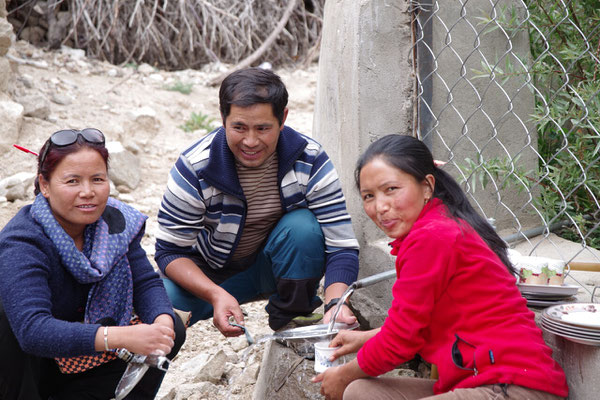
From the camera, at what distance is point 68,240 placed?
2041mm

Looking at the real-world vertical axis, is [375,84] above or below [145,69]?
above

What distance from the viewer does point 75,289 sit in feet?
7.02

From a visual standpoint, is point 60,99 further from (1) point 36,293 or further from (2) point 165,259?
(1) point 36,293

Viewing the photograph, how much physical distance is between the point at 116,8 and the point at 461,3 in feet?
16.3

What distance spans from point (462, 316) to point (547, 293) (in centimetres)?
38

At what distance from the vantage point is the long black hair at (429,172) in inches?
72.4

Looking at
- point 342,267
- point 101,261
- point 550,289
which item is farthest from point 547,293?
point 101,261

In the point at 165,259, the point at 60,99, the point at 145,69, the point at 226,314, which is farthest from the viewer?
the point at 145,69

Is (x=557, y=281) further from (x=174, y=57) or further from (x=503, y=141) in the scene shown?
(x=174, y=57)

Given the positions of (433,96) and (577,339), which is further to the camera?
(433,96)

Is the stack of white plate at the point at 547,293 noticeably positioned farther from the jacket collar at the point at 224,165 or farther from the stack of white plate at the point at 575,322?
the jacket collar at the point at 224,165

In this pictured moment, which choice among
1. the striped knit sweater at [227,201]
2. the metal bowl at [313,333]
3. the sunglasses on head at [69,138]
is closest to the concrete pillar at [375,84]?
the striped knit sweater at [227,201]

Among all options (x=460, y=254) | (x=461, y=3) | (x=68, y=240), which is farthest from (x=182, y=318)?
(x=461, y=3)

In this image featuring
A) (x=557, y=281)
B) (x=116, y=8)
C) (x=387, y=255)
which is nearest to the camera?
(x=557, y=281)
